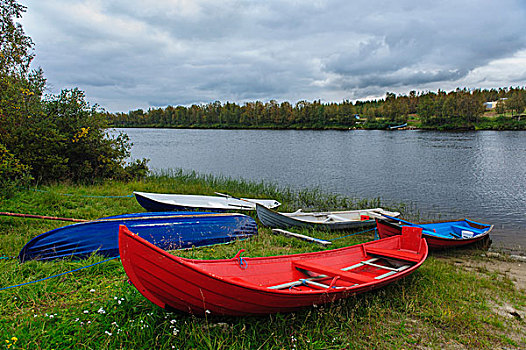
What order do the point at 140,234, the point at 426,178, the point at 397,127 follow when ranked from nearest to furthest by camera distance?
1. the point at 140,234
2. the point at 426,178
3. the point at 397,127

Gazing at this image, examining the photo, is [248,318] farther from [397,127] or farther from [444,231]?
[397,127]

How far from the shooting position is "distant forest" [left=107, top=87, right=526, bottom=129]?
8750 centimetres

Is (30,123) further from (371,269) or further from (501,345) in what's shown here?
(501,345)

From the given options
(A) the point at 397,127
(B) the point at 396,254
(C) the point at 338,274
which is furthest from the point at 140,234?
(A) the point at 397,127

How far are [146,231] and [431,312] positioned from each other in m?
5.24

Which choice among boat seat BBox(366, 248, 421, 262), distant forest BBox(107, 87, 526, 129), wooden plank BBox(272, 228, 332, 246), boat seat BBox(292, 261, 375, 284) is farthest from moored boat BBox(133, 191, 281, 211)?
distant forest BBox(107, 87, 526, 129)

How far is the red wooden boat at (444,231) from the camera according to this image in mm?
8109

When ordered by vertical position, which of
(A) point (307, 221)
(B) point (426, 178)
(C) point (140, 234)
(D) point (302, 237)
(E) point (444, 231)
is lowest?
(B) point (426, 178)

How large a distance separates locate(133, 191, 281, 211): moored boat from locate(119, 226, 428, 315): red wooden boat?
550 centimetres

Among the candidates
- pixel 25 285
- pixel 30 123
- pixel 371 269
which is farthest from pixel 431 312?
pixel 30 123

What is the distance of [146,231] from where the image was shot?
6703 mm

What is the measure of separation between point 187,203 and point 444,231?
7925 millimetres

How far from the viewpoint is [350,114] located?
106750 mm

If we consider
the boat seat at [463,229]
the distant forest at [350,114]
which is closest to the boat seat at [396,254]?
the boat seat at [463,229]
